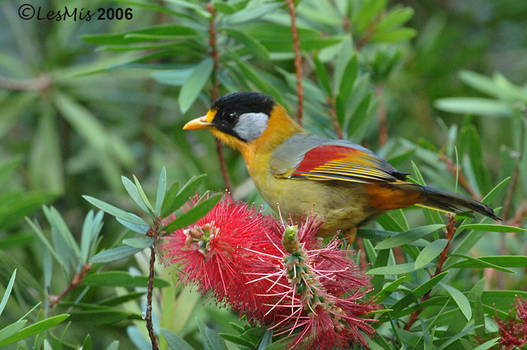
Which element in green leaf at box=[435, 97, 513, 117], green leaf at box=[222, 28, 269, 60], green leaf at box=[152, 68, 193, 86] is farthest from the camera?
green leaf at box=[435, 97, 513, 117]

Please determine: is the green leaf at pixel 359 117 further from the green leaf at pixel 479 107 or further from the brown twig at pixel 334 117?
the green leaf at pixel 479 107

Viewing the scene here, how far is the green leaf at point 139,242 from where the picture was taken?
69.4 inches

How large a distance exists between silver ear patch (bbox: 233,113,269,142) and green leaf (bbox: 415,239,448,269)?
1556mm

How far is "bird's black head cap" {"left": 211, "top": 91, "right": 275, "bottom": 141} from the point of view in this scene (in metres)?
3.14

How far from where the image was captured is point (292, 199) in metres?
3.03

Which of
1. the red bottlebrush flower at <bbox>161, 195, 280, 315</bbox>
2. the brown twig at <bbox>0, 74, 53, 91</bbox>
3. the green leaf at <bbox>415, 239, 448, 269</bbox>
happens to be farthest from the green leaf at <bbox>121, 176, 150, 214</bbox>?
the brown twig at <bbox>0, 74, 53, 91</bbox>

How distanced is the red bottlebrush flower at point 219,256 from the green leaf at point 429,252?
0.49 meters

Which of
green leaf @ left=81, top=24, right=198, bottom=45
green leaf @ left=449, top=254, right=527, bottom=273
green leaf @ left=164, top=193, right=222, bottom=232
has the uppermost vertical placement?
green leaf @ left=81, top=24, right=198, bottom=45

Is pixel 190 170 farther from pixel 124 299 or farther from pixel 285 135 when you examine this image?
pixel 124 299

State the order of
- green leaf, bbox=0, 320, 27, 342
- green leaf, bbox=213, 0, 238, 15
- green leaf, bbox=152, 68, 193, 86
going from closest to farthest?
1. green leaf, bbox=0, 320, 27, 342
2. green leaf, bbox=213, 0, 238, 15
3. green leaf, bbox=152, 68, 193, 86

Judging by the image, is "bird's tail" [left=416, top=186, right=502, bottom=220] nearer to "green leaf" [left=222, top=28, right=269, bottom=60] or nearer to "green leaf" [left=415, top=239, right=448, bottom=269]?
"green leaf" [left=415, top=239, right=448, bottom=269]

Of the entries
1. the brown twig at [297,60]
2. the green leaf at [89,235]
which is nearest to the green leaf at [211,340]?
the green leaf at [89,235]

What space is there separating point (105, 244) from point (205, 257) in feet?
7.80

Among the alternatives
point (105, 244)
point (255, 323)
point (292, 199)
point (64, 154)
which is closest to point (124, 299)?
point (255, 323)
